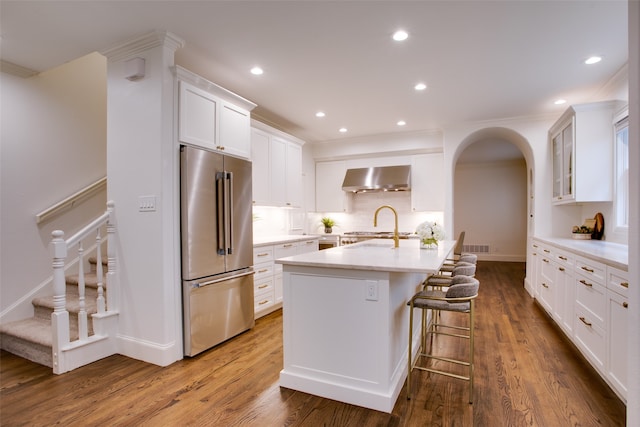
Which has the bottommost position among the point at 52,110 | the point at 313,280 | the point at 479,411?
the point at 479,411

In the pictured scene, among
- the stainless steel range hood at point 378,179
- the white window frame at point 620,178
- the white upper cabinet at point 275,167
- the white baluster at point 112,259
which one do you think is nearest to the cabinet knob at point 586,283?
the white window frame at point 620,178

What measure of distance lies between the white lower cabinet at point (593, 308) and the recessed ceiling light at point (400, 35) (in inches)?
86.4

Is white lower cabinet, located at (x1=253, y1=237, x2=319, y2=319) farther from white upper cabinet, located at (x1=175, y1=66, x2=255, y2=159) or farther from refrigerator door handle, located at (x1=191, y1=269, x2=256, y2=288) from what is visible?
white upper cabinet, located at (x1=175, y1=66, x2=255, y2=159)

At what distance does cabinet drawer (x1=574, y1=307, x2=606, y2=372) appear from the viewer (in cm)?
230

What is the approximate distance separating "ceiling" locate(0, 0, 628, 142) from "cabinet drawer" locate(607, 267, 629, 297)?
1767 millimetres

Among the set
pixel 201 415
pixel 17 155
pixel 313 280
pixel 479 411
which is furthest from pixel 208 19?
pixel 479 411

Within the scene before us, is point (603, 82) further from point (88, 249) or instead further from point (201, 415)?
point (88, 249)

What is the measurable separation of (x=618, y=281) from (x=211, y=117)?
3.32 metres

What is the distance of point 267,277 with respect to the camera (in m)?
3.92

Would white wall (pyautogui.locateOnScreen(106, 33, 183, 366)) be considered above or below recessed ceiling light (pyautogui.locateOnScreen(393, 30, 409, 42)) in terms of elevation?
below

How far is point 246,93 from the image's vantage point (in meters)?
3.81

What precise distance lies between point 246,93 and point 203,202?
5.31 feet

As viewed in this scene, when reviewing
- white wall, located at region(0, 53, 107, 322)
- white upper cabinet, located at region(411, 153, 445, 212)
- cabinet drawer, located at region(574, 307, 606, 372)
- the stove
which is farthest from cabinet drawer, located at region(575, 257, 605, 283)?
white wall, located at region(0, 53, 107, 322)

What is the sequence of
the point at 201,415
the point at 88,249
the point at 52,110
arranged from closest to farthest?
1. the point at 201,415
2. the point at 52,110
3. the point at 88,249
